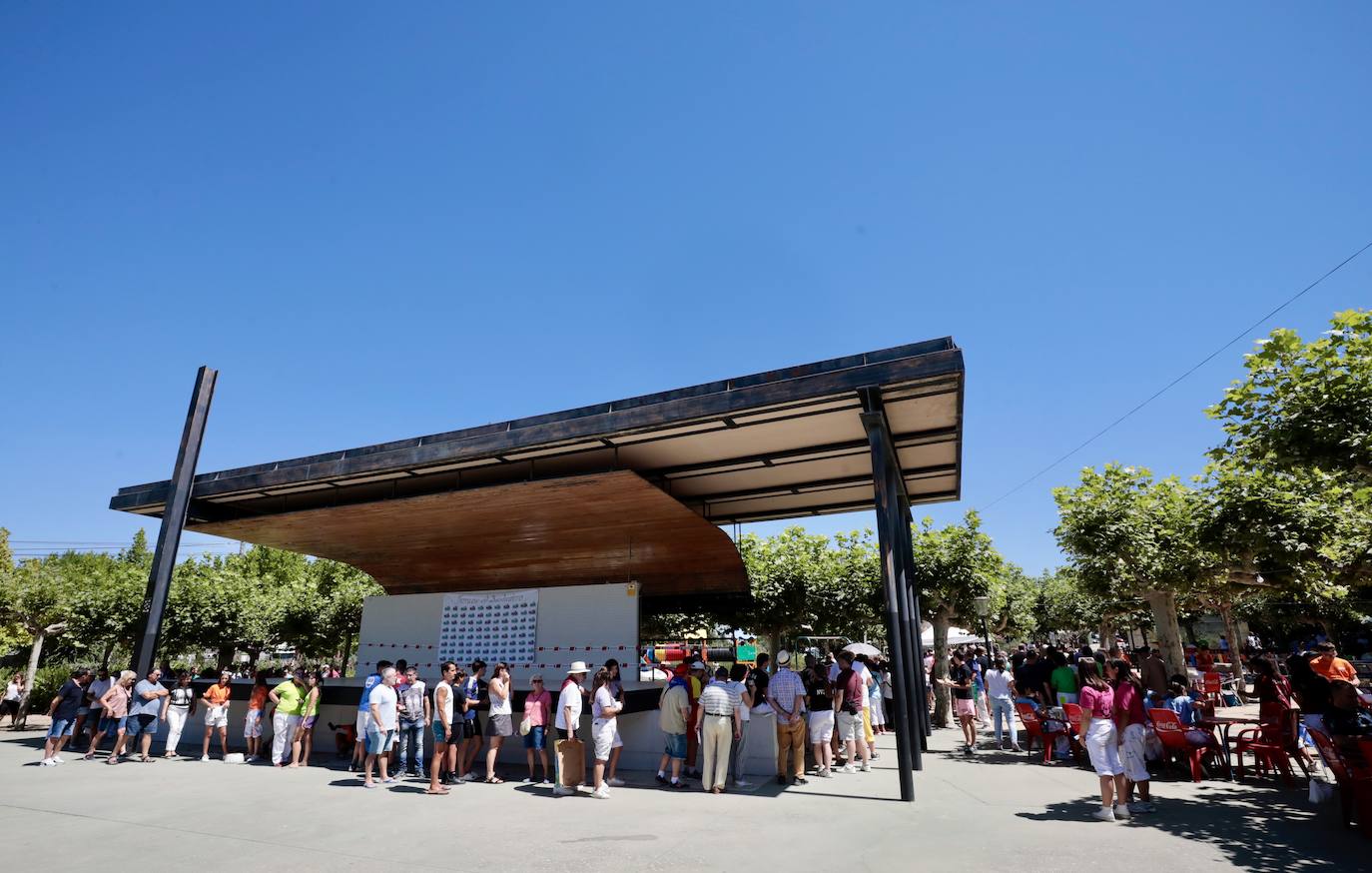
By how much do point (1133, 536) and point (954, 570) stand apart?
13.9ft

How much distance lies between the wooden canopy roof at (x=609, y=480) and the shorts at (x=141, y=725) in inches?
154

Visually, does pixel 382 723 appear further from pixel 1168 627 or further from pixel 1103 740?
pixel 1168 627

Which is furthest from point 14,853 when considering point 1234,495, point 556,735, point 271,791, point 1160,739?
point 1234,495

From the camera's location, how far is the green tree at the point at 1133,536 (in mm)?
16797

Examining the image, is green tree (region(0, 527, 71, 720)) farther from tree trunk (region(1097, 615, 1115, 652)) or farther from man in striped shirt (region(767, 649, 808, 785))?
tree trunk (region(1097, 615, 1115, 652))

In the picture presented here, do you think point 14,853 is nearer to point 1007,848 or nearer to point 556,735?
point 556,735

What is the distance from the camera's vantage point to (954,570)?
57.0 feet

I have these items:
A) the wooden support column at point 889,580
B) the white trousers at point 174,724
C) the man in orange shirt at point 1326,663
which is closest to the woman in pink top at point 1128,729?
the wooden support column at point 889,580

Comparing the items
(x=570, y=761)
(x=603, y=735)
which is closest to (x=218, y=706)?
(x=570, y=761)

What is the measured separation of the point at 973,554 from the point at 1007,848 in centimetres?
1215

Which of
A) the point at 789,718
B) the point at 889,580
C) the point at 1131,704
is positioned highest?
the point at 889,580

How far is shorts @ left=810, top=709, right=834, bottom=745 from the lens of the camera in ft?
32.2

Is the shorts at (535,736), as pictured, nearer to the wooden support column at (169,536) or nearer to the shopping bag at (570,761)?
the shopping bag at (570,761)

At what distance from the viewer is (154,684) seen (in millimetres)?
12133
